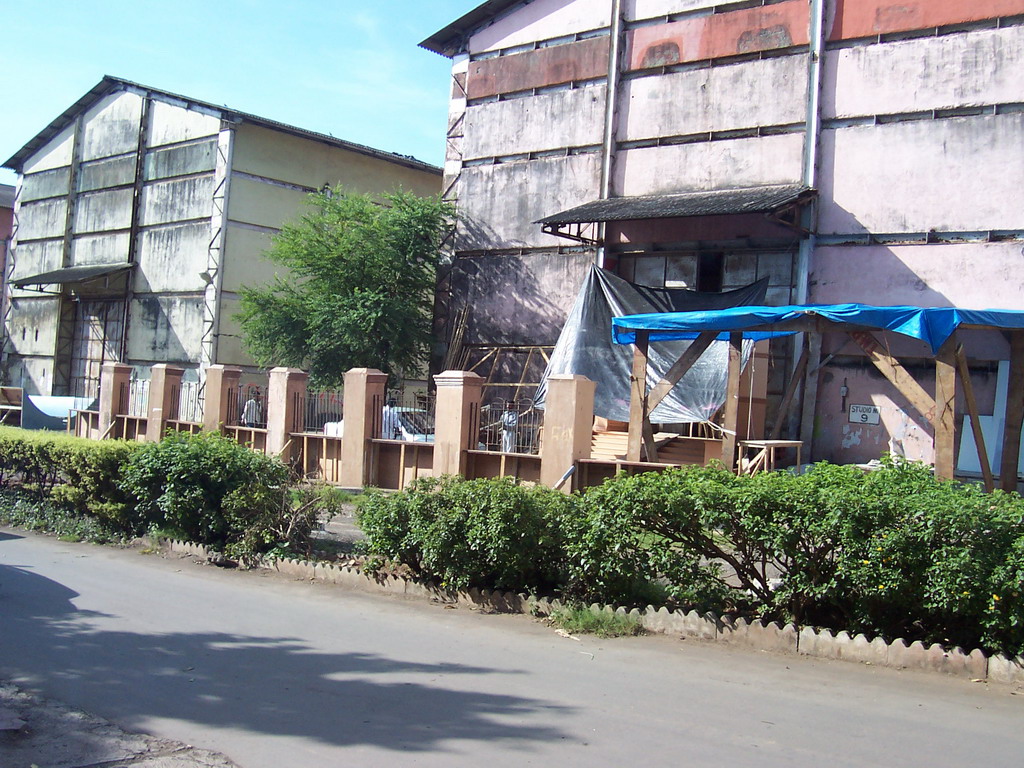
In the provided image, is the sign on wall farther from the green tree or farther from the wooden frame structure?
the green tree

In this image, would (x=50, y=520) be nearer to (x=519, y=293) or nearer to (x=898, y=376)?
(x=898, y=376)

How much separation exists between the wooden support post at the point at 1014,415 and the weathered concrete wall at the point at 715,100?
8.21 metres

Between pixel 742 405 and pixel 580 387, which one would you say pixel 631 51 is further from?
pixel 580 387

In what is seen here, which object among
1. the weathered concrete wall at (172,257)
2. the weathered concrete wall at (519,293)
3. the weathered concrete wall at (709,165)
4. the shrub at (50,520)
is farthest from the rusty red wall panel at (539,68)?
the shrub at (50,520)

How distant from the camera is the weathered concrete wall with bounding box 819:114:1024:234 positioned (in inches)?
714

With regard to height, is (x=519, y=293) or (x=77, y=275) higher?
(x=77, y=275)

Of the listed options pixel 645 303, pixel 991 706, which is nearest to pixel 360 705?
pixel 991 706

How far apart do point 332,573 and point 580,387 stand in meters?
5.69

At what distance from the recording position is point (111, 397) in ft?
79.7

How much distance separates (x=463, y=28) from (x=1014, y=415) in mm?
17375

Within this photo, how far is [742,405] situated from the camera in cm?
1805

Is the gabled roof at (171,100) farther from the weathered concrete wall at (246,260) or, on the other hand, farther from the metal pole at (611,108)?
the metal pole at (611,108)

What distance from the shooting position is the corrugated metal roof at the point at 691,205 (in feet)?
61.7

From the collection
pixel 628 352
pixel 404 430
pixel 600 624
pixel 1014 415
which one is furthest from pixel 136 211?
pixel 600 624
